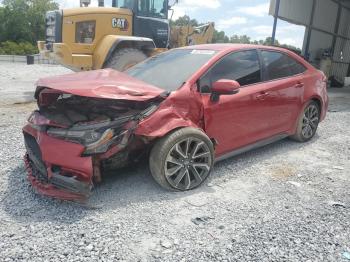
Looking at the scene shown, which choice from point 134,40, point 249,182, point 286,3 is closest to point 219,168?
point 249,182

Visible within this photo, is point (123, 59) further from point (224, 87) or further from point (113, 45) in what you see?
point (224, 87)

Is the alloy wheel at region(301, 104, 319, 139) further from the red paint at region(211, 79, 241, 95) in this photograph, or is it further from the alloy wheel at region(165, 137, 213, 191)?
the alloy wheel at region(165, 137, 213, 191)

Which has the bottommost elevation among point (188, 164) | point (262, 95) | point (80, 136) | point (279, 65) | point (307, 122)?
point (188, 164)

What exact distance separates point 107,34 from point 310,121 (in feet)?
19.6

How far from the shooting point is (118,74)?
4.48 metres

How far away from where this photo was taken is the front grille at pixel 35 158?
360 centimetres

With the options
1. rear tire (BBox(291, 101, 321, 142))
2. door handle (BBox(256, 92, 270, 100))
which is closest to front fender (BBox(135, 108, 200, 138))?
door handle (BBox(256, 92, 270, 100))

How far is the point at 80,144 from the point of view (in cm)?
343

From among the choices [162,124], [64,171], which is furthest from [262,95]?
[64,171]

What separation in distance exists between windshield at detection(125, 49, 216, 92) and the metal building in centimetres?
1178

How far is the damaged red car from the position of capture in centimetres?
347

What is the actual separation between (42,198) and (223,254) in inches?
75.3

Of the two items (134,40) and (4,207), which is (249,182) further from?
(134,40)

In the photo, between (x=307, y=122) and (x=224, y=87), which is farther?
(x=307, y=122)
